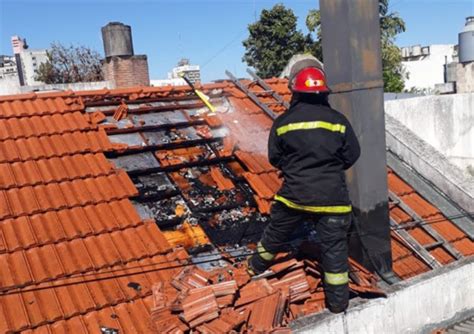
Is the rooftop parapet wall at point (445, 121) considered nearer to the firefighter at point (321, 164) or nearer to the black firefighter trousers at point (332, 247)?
the firefighter at point (321, 164)

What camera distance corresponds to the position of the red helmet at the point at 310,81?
360 cm

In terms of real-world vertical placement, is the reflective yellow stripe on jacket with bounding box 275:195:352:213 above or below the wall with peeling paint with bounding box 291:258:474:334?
above

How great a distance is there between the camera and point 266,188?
492 cm

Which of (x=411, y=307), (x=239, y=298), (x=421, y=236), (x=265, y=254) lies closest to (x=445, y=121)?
(x=421, y=236)

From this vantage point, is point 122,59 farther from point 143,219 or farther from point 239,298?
point 239,298

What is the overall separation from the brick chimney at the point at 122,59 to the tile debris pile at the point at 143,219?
3.97 meters

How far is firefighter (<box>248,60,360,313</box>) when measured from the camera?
358 centimetres

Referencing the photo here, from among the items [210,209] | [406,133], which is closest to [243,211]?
[210,209]

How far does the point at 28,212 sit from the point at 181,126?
2269mm

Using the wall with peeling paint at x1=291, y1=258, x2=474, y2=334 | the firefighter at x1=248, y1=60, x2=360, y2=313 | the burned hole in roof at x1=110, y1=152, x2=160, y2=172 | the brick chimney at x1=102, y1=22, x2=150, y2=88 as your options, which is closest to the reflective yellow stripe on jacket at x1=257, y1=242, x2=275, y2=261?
the firefighter at x1=248, y1=60, x2=360, y2=313

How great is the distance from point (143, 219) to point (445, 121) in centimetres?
984

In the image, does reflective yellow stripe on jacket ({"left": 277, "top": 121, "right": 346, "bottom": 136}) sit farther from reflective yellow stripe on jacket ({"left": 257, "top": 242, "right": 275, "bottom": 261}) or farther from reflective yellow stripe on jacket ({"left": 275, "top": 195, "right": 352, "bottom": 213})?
reflective yellow stripe on jacket ({"left": 257, "top": 242, "right": 275, "bottom": 261})

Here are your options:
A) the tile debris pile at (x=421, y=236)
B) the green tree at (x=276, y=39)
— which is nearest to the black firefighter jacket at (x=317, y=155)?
the tile debris pile at (x=421, y=236)

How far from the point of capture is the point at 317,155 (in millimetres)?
3559
